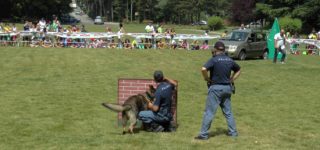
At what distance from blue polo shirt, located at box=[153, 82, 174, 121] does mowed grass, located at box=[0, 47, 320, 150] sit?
44 cm

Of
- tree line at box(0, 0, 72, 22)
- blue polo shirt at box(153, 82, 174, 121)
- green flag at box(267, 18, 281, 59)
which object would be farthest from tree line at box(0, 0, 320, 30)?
blue polo shirt at box(153, 82, 174, 121)

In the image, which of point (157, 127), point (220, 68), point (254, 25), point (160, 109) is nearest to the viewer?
point (220, 68)

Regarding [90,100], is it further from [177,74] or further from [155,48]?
[155,48]

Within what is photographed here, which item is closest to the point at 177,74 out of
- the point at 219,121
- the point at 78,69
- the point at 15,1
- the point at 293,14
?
the point at 78,69

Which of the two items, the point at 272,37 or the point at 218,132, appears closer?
the point at 218,132

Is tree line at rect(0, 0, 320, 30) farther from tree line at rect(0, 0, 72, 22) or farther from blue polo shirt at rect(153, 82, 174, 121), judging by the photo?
blue polo shirt at rect(153, 82, 174, 121)

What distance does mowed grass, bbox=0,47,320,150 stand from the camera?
9.02m

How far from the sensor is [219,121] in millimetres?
11195

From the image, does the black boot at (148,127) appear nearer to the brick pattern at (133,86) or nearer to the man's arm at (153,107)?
the man's arm at (153,107)

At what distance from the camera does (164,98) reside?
925cm

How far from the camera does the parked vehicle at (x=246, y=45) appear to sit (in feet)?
89.5

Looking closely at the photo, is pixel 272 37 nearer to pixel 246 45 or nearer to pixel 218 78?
pixel 246 45

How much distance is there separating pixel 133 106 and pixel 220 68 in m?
1.76

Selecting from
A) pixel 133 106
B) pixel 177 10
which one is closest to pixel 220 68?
pixel 133 106
